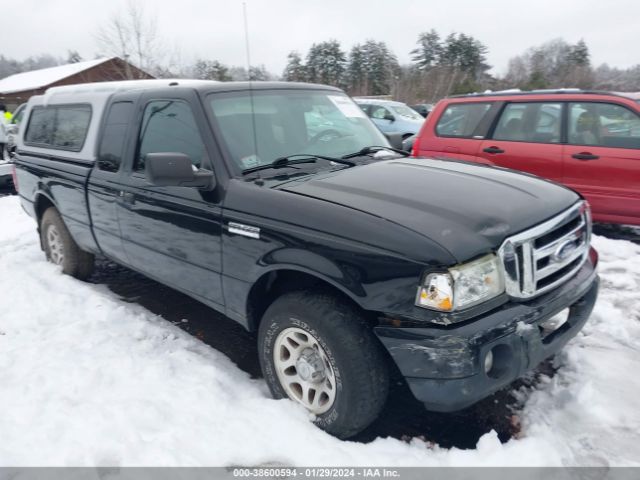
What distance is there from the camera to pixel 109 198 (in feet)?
13.0

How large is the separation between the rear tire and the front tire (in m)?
2.96

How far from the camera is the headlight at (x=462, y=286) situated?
219 centimetres

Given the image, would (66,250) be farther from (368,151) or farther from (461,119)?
(461,119)

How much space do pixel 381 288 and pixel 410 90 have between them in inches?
1130

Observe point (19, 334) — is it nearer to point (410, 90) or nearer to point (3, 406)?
point (3, 406)

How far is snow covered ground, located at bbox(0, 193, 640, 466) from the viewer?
96.4 inches

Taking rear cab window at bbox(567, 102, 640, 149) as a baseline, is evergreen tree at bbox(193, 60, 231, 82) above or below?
above

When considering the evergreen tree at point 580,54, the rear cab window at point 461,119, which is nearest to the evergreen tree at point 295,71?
the rear cab window at point 461,119

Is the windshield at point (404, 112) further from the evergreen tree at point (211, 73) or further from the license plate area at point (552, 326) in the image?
the license plate area at point (552, 326)

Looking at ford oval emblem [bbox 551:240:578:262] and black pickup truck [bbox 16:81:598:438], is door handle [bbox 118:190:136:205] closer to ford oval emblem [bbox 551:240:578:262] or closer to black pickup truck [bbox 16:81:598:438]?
black pickup truck [bbox 16:81:598:438]

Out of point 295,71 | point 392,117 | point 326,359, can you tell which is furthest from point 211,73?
point 295,71

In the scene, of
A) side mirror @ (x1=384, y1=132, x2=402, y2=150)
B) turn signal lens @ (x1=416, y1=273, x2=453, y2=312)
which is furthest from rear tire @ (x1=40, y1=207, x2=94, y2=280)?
turn signal lens @ (x1=416, y1=273, x2=453, y2=312)

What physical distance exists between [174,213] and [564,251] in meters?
2.40

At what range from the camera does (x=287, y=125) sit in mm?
3465
